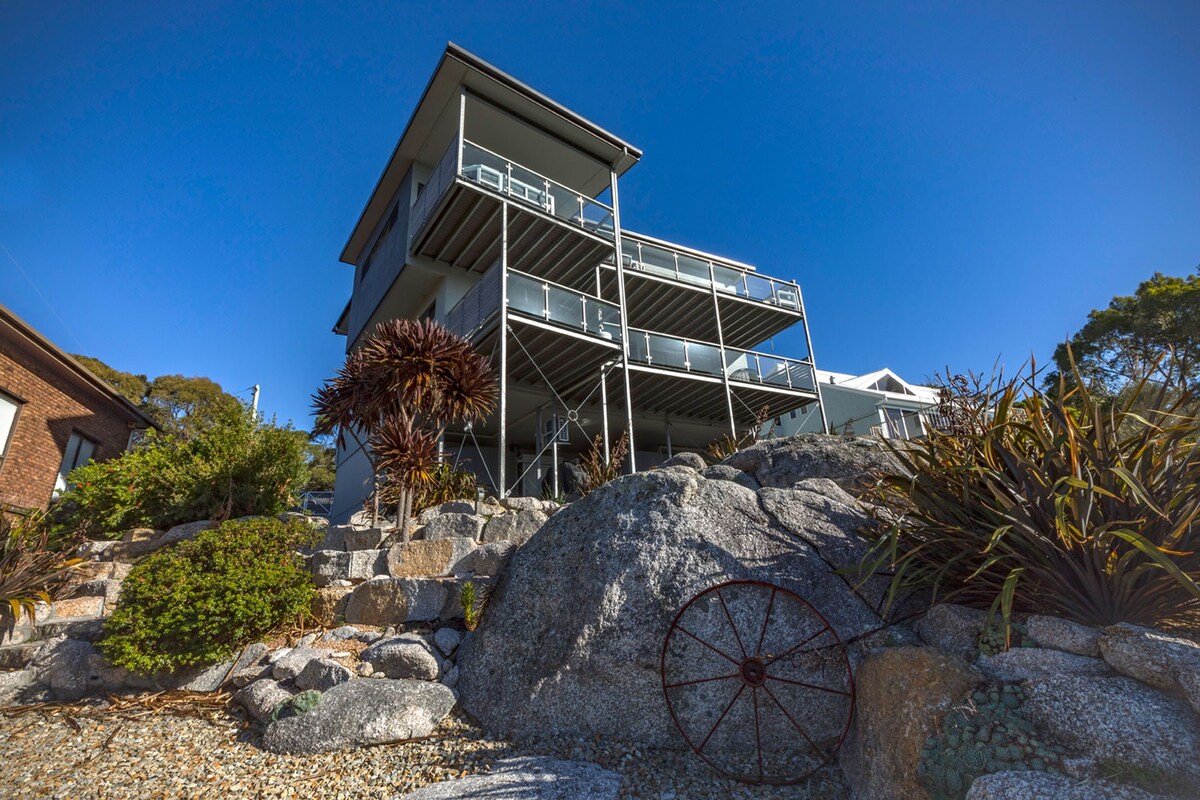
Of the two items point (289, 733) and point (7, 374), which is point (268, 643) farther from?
point (7, 374)

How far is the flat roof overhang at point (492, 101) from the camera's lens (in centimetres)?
1207

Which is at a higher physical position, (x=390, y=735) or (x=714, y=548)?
(x=714, y=548)

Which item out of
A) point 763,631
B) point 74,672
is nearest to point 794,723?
point 763,631

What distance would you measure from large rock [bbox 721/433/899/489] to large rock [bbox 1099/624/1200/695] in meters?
2.78

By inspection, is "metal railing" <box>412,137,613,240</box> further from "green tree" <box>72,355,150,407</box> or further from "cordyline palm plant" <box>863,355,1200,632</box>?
"green tree" <box>72,355,150,407</box>

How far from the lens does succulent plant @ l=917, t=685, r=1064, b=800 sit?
218 centimetres

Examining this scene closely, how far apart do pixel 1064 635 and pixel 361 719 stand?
408 cm

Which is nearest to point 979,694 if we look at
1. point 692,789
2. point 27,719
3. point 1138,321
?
point 692,789

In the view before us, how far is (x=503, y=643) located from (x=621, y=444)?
5.98m

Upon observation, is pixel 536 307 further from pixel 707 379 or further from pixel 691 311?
pixel 691 311

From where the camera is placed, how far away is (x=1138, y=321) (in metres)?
22.8

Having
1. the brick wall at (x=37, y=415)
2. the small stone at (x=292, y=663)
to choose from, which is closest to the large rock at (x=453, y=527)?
the small stone at (x=292, y=663)

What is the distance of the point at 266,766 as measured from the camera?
3.24 meters

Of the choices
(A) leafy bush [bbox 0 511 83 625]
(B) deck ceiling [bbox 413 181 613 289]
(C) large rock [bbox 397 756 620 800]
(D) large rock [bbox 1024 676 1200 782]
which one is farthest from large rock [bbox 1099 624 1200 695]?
(B) deck ceiling [bbox 413 181 613 289]
